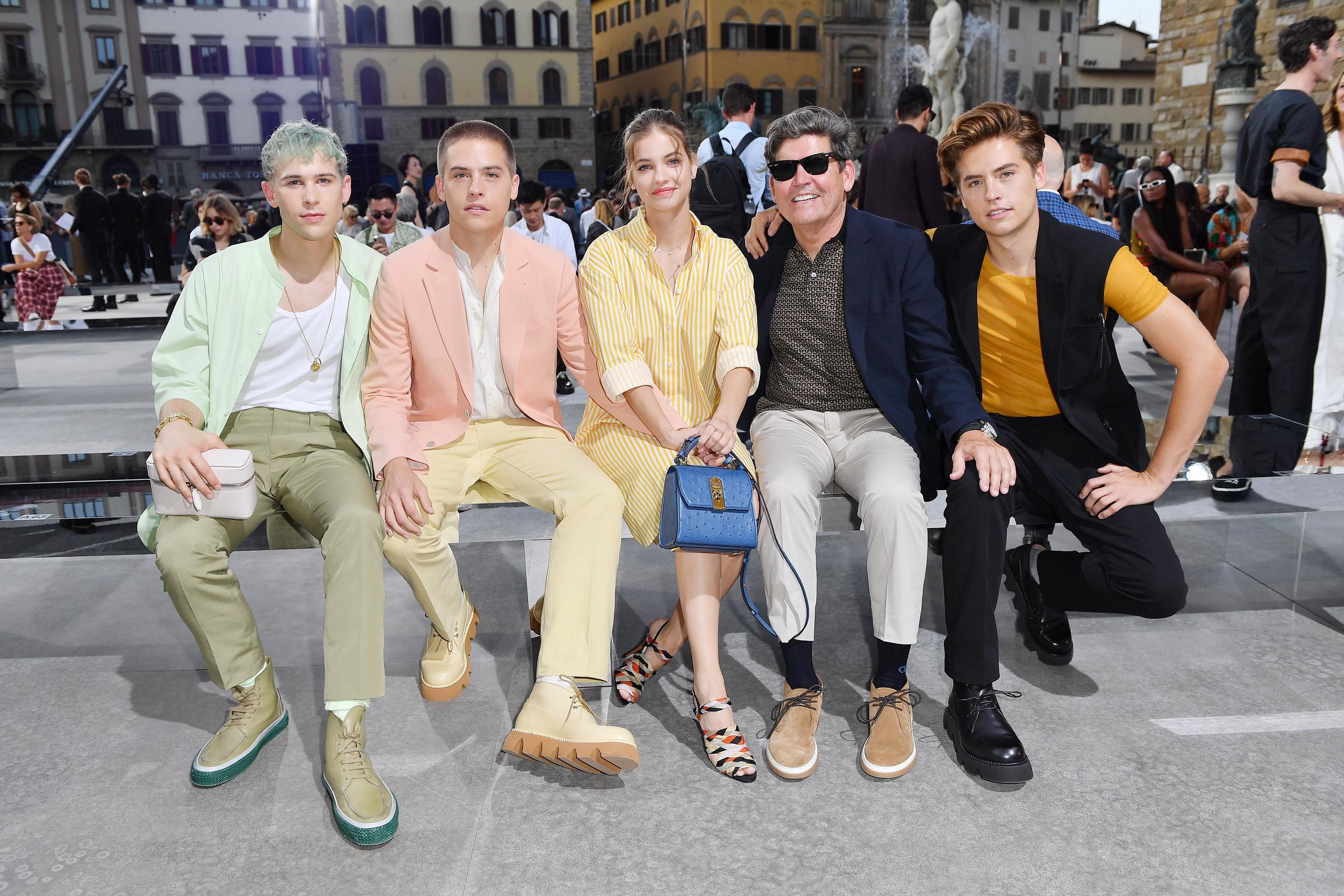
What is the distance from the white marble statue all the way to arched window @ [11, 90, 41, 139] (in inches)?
1612

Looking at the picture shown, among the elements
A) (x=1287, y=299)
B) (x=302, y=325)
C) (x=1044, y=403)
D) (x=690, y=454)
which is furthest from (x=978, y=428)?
(x=1287, y=299)

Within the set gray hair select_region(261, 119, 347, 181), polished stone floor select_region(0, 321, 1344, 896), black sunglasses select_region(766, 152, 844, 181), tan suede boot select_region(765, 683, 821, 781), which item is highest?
gray hair select_region(261, 119, 347, 181)

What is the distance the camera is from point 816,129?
111 inches

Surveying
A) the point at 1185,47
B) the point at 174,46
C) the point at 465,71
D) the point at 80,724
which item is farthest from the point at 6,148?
the point at 80,724

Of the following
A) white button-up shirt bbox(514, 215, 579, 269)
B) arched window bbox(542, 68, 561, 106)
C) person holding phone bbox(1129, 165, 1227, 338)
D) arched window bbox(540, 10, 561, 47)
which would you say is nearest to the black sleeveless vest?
white button-up shirt bbox(514, 215, 579, 269)

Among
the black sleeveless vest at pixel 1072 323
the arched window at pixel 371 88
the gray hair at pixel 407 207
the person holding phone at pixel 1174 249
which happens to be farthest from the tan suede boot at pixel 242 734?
the arched window at pixel 371 88

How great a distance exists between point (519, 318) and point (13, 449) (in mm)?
4890

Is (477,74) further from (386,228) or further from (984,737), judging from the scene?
(984,737)

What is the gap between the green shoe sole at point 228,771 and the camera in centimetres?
245

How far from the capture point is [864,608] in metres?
3.49

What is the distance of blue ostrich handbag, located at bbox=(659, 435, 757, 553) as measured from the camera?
8.07 ft

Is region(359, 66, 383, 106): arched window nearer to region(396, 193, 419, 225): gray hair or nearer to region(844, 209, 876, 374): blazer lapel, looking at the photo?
region(396, 193, 419, 225): gray hair

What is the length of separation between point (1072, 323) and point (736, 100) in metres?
3.76

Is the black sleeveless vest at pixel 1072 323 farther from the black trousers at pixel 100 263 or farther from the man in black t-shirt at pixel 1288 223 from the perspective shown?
the black trousers at pixel 100 263
